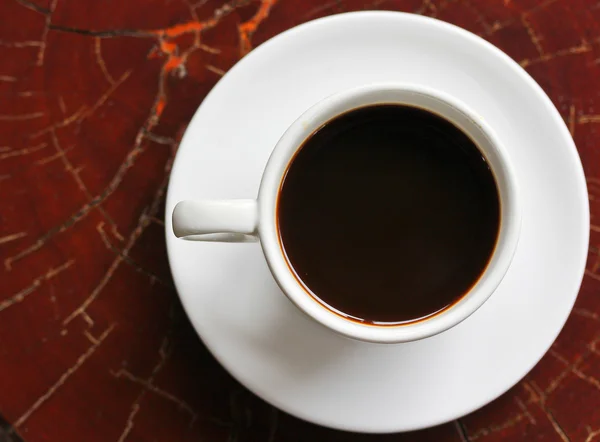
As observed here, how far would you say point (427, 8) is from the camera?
1024 mm

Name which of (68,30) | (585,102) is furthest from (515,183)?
(68,30)

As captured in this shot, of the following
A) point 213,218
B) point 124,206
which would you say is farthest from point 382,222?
point 124,206

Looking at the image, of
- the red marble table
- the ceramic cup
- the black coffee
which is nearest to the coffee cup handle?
the ceramic cup

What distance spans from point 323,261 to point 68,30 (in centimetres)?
65

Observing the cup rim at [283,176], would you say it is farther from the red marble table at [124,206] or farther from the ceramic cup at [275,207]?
the red marble table at [124,206]

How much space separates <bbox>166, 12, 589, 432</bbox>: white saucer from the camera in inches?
33.5

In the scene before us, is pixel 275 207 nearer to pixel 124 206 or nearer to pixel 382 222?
pixel 382 222

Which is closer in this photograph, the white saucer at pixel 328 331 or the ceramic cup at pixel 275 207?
the ceramic cup at pixel 275 207

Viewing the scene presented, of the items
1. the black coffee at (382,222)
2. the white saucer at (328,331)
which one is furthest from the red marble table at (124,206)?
the black coffee at (382,222)

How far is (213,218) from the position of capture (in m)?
0.66

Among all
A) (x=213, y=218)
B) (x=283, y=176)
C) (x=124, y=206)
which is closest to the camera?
(x=213, y=218)

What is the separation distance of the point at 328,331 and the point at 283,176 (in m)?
0.26

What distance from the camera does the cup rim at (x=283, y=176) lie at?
0.72 metres

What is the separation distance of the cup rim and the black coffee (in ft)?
0.18
